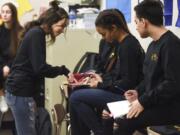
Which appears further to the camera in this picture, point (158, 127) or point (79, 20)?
point (79, 20)

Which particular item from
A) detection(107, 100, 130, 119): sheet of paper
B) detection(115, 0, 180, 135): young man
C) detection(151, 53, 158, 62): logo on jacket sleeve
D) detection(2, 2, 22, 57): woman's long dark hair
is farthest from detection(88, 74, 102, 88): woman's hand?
detection(2, 2, 22, 57): woman's long dark hair

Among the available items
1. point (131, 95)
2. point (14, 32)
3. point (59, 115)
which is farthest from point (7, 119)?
point (131, 95)

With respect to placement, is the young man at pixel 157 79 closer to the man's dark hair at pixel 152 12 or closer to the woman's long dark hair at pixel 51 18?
the man's dark hair at pixel 152 12

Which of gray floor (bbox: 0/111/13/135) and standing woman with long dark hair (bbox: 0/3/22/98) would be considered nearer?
standing woman with long dark hair (bbox: 0/3/22/98)

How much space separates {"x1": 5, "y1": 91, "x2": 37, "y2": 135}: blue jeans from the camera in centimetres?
285

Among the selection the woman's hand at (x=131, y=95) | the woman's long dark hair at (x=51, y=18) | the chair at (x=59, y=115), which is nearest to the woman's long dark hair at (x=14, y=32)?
the chair at (x=59, y=115)

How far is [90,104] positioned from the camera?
308cm

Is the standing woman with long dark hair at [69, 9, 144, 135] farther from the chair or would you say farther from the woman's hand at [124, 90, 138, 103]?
the chair

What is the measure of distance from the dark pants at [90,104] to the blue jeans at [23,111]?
1.13 feet

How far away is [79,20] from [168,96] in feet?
7.51

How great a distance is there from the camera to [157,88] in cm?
235

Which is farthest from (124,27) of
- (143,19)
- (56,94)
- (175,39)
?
(56,94)

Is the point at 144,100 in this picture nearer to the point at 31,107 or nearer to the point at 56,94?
the point at 31,107

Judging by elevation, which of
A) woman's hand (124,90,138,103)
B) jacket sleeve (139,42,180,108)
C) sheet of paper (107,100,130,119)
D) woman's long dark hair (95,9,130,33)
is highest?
woman's long dark hair (95,9,130,33)
